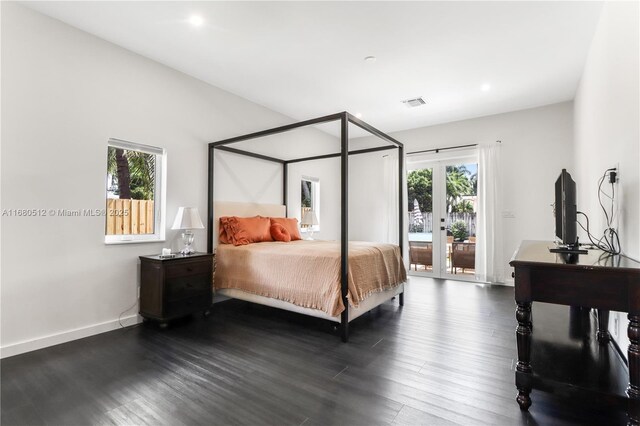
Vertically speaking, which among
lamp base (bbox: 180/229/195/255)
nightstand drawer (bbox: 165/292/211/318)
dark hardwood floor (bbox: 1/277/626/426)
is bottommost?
dark hardwood floor (bbox: 1/277/626/426)

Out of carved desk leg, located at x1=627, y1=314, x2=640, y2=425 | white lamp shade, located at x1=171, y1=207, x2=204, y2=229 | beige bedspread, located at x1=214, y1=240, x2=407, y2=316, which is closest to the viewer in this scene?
carved desk leg, located at x1=627, y1=314, x2=640, y2=425

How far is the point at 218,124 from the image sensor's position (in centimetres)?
407

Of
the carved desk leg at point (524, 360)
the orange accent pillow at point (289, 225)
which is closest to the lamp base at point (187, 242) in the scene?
the orange accent pillow at point (289, 225)

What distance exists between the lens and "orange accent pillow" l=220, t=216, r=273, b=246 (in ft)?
12.7

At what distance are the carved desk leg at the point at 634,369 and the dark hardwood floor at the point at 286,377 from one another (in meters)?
0.23

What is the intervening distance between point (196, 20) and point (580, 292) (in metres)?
3.32

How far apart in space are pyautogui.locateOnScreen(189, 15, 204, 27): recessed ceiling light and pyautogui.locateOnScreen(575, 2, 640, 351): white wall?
10.0ft

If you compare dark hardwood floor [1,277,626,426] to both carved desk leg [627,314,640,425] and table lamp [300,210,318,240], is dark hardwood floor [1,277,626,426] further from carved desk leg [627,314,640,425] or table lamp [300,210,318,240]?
table lamp [300,210,318,240]

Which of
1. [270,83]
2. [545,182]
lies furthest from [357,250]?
[545,182]

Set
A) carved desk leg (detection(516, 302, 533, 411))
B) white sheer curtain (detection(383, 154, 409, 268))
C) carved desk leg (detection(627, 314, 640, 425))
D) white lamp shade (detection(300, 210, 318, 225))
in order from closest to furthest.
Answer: carved desk leg (detection(627, 314, 640, 425)), carved desk leg (detection(516, 302, 533, 411)), white lamp shade (detection(300, 210, 318, 225)), white sheer curtain (detection(383, 154, 409, 268))

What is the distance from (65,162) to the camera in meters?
2.70

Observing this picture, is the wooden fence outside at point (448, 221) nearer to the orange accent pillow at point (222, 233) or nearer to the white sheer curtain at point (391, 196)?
the white sheer curtain at point (391, 196)

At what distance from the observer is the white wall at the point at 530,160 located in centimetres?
468

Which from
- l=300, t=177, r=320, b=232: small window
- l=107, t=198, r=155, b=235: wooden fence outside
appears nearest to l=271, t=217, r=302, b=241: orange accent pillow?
l=300, t=177, r=320, b=232: small window
